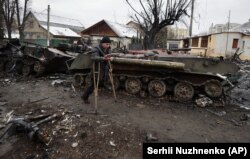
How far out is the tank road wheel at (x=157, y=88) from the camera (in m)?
7.97

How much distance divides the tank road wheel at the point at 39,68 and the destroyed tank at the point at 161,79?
4500 mm

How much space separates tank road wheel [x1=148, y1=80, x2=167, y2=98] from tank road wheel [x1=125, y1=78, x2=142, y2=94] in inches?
15.3

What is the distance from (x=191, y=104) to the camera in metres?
7.66

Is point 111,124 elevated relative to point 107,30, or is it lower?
lower

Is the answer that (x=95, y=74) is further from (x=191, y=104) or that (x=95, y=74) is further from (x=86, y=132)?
(x=191, y=104)

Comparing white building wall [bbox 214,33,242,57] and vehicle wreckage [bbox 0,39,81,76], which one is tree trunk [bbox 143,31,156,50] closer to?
vehicle wreckage [bbox 0,39,81,76]

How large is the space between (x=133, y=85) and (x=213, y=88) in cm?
249

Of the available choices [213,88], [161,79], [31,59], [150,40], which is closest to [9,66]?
[31,59]

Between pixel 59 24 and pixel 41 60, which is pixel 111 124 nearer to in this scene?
pixel 41 60

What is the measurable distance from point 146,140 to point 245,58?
85.1 feet

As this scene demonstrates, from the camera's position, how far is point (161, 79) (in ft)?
26.1

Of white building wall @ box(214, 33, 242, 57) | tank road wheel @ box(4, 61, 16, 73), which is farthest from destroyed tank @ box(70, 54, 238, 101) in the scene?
white building wall @ box(214, 33, 242, 57)

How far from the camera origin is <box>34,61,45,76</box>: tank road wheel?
455 inches

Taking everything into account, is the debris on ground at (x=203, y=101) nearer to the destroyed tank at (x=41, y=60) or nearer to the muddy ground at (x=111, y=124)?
the muddy ground at (x=111, y=124)
